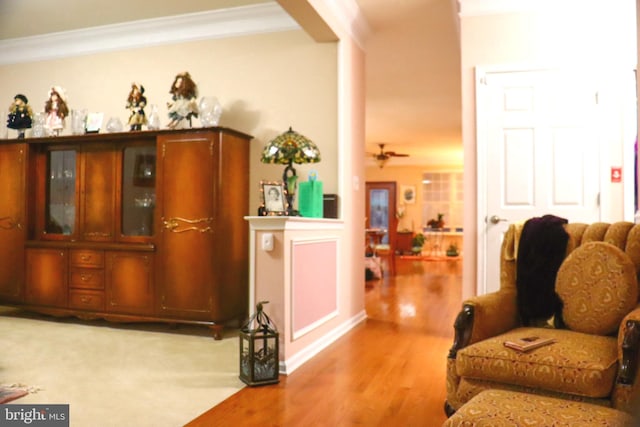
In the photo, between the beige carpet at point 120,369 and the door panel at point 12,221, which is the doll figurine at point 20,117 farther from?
the beige carpet at point 120,369

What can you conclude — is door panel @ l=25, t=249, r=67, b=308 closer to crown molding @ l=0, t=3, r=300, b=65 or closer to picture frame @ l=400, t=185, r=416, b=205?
crown molding @ l=0, t=3, r=300, b=65

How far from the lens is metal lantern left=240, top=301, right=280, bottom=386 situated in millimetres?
2938

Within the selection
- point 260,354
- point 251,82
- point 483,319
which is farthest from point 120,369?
point 251,82

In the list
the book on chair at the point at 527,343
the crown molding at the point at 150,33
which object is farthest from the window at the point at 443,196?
the book on chair at the point at 527,343

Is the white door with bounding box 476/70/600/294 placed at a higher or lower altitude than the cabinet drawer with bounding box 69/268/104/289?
higher

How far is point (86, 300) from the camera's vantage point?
460 centimetres

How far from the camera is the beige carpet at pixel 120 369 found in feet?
8.31

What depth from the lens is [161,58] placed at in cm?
508

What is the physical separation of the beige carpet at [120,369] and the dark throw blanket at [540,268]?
5.43 ft

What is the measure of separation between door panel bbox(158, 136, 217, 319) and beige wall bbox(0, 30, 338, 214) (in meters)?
0.59

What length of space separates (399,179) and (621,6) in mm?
10351

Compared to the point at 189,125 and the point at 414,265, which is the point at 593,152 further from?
the point at 414,265

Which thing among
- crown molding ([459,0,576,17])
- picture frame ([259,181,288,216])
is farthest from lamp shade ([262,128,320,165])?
crown molding ([459,0,576,17])

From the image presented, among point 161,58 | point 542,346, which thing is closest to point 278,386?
point 542,346
